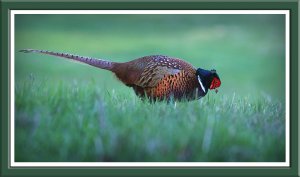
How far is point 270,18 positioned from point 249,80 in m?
0.94

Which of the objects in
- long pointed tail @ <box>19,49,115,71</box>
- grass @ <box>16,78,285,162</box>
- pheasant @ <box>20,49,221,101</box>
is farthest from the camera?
pheasant @ <box>20,49,221,101</box>

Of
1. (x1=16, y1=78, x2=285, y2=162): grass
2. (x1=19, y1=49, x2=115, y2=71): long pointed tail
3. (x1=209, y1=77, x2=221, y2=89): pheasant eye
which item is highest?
(x1=19, y1=49, x2=115, y2=71): long pointed tail

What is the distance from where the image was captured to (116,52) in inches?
218

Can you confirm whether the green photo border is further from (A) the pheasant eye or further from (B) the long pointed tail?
(A) the pheasant eye

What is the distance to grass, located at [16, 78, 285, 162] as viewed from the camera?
4.46 m

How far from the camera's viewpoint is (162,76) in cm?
549

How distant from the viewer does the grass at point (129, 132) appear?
14.6 ft

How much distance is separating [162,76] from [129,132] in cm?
114

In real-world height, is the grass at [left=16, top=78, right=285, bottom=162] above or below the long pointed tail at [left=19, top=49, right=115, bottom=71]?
below

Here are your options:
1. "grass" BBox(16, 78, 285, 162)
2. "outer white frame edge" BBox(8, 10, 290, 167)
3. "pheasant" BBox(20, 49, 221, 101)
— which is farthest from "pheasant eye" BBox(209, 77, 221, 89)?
"outer white frame edge" BBox(8, 10, 290, 167)
